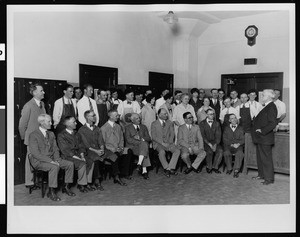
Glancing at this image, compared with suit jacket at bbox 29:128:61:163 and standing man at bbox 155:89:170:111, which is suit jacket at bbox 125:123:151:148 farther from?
suit jacket at bbox 29:128:61:163

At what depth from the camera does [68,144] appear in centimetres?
374

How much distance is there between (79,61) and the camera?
4.32m

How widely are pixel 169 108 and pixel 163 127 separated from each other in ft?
1.39

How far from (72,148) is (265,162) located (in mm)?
2398

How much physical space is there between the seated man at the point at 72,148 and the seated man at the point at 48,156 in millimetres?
80

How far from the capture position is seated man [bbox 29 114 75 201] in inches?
138

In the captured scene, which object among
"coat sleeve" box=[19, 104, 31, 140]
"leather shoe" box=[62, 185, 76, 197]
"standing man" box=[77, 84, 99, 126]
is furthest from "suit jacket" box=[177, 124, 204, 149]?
"coat sleeve" box=[19, 104, 31, 140]

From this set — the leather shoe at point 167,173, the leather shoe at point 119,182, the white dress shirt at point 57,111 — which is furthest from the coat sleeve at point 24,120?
the leather shoe at point 167,173

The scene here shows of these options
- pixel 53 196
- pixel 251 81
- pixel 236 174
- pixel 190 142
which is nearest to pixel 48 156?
pixel 53 196

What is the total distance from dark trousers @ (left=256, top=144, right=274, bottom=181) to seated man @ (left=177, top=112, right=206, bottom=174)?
0.73 m

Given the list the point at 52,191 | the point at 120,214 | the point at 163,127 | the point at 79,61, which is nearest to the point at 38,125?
the point at 52,191

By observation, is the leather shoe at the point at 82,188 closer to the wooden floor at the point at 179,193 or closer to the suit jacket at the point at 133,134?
the wooden floor at the point at 179,193

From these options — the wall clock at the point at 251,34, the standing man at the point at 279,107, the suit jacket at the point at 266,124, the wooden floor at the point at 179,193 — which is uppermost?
the wall clock at the point at 251,34

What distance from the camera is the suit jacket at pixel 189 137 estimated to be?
4418mm
